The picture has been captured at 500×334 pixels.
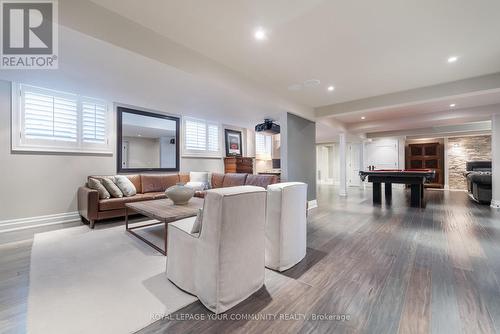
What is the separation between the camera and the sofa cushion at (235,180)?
15.7 ft

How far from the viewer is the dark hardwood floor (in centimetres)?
139

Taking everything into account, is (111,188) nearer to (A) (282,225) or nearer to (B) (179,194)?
(B) (179,194)

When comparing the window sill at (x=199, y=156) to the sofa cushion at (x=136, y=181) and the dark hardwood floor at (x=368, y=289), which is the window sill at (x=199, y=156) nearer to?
the sofa cushion at (x=136, y=181)

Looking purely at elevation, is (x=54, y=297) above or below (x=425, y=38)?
below

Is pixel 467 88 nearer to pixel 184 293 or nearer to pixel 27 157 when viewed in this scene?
pixel 184 293

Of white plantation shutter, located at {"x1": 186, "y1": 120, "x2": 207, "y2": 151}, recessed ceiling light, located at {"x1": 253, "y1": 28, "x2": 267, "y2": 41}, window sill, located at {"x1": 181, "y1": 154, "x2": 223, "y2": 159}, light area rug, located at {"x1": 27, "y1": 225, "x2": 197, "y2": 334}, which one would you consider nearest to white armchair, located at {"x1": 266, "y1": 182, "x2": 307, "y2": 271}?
light area rug, located at {"x1": 27, "y1": 225, "x2": 197, "y2": 334}

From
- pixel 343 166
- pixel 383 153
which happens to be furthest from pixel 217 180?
pixel 383 153

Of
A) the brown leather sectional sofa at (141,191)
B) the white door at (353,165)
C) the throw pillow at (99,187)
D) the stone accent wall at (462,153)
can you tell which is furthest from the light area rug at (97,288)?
the stone accent wall at (462,153)

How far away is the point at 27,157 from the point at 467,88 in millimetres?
7347

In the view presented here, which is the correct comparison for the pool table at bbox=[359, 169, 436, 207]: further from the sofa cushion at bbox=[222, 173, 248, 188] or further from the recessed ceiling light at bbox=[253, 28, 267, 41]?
the recessed ceiling light at bbox=[253, 28, 267, 41]

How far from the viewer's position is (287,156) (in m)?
4.55

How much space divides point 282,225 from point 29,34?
10.5 feet

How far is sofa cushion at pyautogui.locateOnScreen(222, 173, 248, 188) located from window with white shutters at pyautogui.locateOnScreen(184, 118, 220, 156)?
4.33 ft

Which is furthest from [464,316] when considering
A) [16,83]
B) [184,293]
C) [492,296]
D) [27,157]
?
[16,83]
